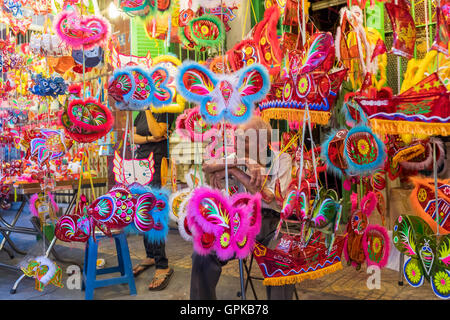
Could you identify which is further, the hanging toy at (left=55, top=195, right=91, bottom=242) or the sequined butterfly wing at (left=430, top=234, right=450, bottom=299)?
the hanging toy at (left=55, top=195, right=91, bottom=242)

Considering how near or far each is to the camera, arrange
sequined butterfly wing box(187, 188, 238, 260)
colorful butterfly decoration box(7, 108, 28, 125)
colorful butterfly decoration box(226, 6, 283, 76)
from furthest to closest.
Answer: colorful butterfly decoration box(7, 108, 28, 125) < colorful butterfly decoration box(226, 6, 283, 76) < sequined butterfly wing box(187, 188, 238, 260)

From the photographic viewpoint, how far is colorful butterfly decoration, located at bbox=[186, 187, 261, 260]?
56.9 inches

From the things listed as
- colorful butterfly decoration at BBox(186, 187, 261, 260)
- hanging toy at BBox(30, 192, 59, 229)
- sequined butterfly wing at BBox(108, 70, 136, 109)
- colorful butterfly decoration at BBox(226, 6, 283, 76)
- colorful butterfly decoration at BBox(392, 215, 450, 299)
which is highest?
colorful butterfly decoration at BBox(226, 6, 283, 76)

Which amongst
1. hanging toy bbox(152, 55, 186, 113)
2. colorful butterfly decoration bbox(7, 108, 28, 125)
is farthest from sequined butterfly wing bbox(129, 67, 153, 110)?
colorful butterfly decoration bbox(7, 108, 28, 125)

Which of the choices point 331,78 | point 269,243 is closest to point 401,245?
point 269,243

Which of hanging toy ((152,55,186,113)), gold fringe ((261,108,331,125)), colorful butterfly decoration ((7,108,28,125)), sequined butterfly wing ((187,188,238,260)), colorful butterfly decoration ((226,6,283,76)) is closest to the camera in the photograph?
sequined butterfly wing ((187,188,238,260))

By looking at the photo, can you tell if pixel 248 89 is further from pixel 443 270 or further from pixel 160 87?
pixel 443 270

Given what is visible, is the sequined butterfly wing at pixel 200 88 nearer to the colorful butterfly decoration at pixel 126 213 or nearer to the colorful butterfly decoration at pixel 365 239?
the colorful butterfly decoration at pixel 126 213

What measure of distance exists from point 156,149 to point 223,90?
1386 mm

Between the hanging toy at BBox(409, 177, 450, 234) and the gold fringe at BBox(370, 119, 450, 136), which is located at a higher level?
the gold fringe at BBox(370, 119, 450, 136)

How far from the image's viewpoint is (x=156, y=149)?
2811 mm

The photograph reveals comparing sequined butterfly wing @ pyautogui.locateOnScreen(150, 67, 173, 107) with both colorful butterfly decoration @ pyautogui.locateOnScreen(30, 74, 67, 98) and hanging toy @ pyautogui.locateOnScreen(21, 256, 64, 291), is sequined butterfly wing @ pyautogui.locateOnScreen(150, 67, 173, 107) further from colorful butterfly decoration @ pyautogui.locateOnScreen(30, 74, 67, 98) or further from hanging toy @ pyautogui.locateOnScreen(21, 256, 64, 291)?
hanging toy @ pyautogui.locateOnScreen(21, 256, 64, 291)

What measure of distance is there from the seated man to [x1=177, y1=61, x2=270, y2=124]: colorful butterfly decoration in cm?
25

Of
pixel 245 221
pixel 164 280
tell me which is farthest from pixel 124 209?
pixel 164 280
